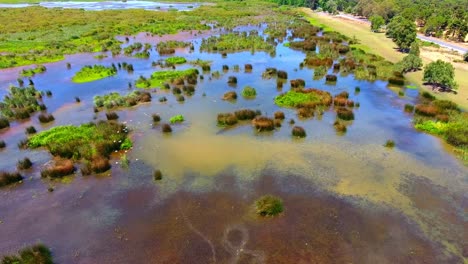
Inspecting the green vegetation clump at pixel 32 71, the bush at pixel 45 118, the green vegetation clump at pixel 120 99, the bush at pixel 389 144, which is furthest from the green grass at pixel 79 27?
the bush at pixel 389 144

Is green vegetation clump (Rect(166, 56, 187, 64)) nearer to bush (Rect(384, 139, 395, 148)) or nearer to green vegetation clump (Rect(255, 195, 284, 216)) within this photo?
bush (Rect(384, 139, 395, 148))

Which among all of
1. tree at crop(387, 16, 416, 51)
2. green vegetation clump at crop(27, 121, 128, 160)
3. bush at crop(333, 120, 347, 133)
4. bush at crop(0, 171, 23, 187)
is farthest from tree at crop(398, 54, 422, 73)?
bush at crop(0, 171, 23, 187)

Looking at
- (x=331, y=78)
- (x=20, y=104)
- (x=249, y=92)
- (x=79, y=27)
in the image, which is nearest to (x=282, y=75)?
(x=331, y=78)

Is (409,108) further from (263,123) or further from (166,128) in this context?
(166,128)

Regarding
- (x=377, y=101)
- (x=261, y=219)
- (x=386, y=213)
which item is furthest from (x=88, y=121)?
(x=377, y=101)

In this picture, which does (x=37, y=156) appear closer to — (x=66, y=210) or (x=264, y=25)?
(x=66, y=210)

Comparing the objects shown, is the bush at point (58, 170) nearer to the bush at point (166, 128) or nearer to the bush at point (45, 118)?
the bush at point (166, 128)
